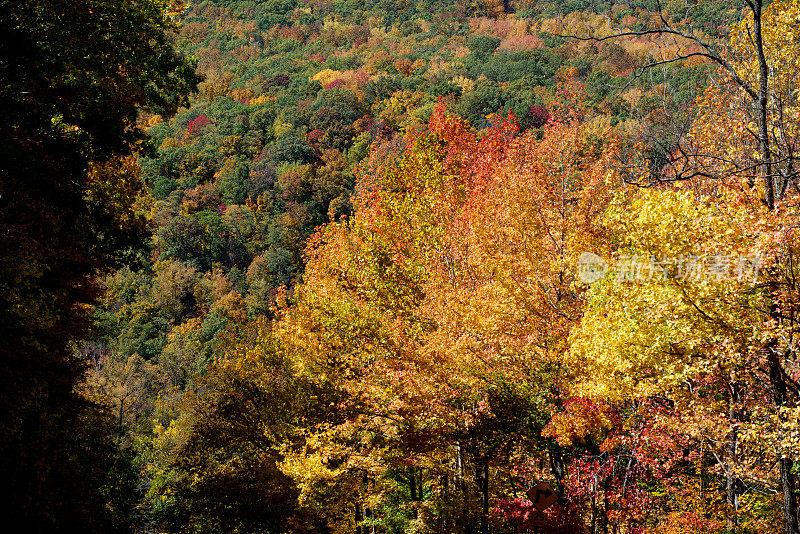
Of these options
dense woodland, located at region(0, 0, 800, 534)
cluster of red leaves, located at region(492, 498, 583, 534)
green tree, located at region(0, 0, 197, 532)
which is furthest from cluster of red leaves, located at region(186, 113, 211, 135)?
cluster of red leaves, located at region(492, 498, 583, 534)

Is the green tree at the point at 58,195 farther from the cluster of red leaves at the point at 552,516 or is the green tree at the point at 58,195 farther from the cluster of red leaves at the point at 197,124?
the cluster of red leaves at the point at 197,124

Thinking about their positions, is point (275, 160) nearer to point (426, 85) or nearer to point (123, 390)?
point (426, 85)

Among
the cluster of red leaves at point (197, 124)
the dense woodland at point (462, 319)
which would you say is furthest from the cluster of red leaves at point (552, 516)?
the cluster of red leaves at point (197, 124)

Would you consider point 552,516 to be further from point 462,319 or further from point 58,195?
point 58,195

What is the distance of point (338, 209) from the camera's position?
6869cm

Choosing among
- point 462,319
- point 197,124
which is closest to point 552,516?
point 462,319

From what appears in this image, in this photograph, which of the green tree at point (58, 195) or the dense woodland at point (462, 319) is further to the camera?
the dense woodland at point (462, 319)

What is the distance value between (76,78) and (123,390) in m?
42.1

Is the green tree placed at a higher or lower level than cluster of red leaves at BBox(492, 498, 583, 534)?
higher

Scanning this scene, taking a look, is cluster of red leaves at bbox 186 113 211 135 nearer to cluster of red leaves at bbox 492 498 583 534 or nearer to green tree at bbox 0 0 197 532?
green tree at bbox 0 0 197 532

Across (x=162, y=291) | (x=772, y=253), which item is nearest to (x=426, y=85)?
(x=162, y=291)

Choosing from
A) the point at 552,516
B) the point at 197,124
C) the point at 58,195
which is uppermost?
the point at 197,124

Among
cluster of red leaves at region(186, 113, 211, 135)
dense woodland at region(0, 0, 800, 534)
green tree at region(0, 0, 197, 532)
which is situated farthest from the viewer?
cluster of red leaves at region(186, 113, 211, 135)

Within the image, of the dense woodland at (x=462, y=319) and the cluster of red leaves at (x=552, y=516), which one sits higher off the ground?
the dense woodland at (x=462, y=319)
